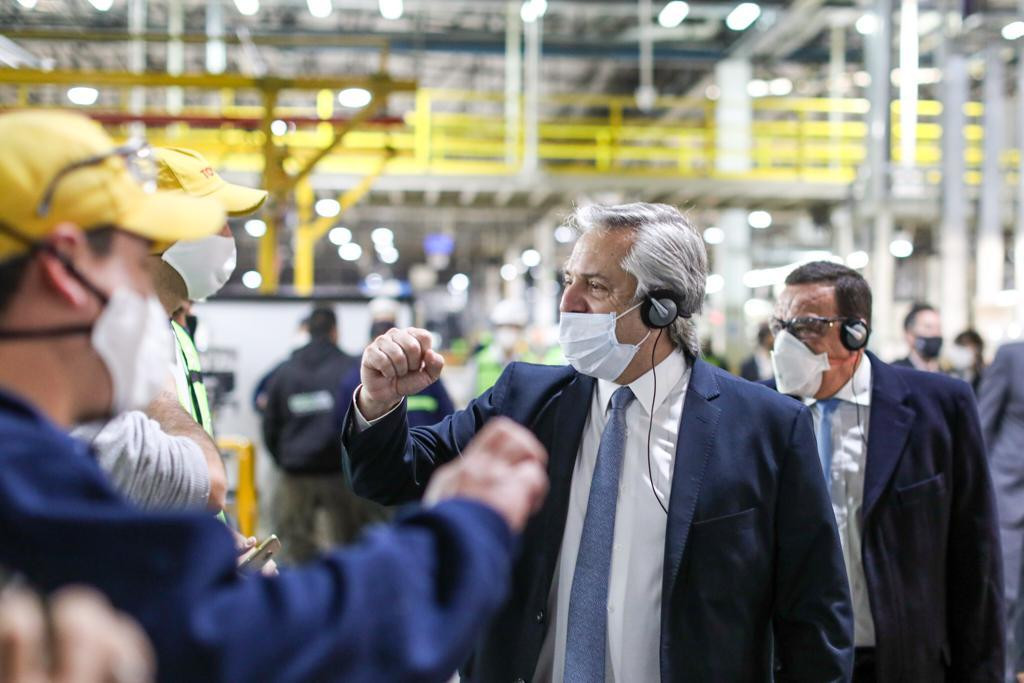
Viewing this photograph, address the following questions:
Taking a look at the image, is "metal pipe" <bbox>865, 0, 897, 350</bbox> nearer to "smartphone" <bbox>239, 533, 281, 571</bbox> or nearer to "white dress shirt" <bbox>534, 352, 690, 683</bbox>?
"white dress shirt" <bbox>534, 352, 690, 683</bbox>

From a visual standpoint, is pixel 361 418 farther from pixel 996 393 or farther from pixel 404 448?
pixel 996 393

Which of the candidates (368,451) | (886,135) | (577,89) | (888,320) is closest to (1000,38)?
(886,135)

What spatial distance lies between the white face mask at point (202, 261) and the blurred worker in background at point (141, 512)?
4.54 ft

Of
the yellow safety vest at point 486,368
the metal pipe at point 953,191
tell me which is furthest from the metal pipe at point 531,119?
the metal pipe at point 953,191

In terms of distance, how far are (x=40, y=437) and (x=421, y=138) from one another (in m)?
13.3

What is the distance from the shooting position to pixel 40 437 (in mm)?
933

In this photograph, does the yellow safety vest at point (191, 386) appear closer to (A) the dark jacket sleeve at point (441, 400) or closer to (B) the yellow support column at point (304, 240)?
(A) the dark jacket sleeve at point (441, 400)

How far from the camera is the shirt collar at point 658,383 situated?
2.40m

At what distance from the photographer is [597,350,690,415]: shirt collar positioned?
2402mm

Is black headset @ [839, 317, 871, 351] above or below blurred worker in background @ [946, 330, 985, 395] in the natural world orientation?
above

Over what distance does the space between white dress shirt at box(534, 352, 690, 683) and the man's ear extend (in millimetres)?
1484

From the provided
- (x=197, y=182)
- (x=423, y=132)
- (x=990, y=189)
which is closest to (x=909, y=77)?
(x=990, y=189)

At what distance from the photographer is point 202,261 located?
257 cm

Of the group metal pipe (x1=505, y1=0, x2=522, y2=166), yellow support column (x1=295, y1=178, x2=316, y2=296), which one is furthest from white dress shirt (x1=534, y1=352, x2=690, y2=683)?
metal pipe (x1=505, y1=0, x2=522, y2=166)
